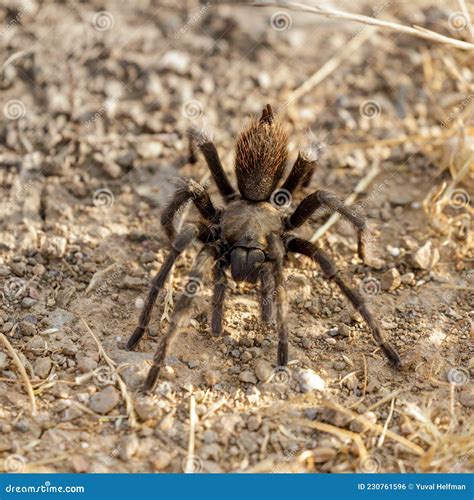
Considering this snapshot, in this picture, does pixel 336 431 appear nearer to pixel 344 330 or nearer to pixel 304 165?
pixel 344 330

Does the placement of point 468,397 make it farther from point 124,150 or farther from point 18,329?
point 124,150

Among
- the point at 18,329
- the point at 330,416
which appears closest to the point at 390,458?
the point at 330,416

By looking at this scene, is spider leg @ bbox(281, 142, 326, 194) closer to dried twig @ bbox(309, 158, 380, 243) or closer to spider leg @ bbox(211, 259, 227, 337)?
dried twig @ bbox(309, 158, 380, 243)

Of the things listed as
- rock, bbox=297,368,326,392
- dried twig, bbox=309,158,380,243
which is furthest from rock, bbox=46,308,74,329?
dried twig, bbox=309,158,380,243

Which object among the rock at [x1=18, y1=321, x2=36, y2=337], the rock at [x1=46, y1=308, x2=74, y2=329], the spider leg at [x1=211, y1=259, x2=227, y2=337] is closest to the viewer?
the spider leg at [x1=211, y1=259, x2=227, y2=337]

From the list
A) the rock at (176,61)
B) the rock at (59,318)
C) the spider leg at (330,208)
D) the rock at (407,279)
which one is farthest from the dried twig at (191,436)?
the rock at (176,61)

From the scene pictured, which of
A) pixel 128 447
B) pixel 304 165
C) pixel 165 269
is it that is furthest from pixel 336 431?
pixel 304 165
